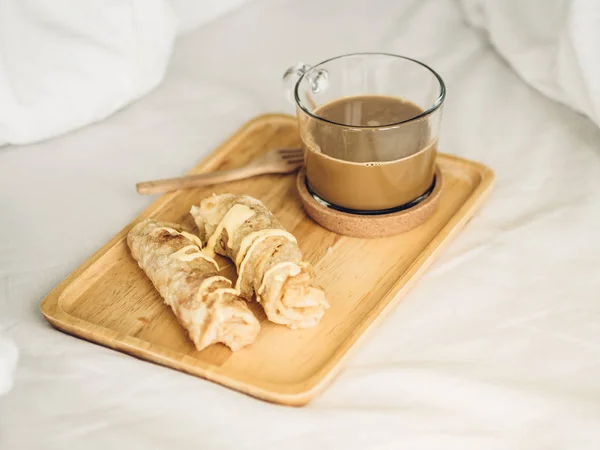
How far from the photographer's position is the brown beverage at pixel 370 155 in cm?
120

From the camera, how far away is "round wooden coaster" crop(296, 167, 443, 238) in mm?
1248

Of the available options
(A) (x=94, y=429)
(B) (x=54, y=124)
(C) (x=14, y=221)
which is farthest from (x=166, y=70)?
(A) (x=94, y=429)

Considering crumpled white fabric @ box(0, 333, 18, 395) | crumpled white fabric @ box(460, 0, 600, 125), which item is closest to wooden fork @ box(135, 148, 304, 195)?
crumpled white fabric @ box(0, 333, 18, 395)

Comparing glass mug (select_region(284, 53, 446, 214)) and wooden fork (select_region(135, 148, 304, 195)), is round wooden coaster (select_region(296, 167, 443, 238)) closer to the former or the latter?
glass mug (select_region(284, 53, 446, 214))

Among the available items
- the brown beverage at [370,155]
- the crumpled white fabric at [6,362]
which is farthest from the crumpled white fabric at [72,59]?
the crumpled white fabric at [6,362]

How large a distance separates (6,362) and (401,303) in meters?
0.57

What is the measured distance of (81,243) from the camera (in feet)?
4.35

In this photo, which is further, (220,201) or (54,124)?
(54,124)

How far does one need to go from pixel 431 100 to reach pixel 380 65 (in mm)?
130

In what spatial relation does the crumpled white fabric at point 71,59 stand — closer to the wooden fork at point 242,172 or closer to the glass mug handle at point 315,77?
the wooden fork at point 242,172

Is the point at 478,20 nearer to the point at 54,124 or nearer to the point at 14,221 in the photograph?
the point at 54,124

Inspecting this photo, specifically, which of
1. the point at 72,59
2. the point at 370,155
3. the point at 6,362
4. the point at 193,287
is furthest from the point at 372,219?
the point at 72,59

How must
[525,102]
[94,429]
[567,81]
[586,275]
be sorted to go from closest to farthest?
[94,429] < [586,275] < [567,81] < [525,102]

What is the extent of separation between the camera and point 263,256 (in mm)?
1128
